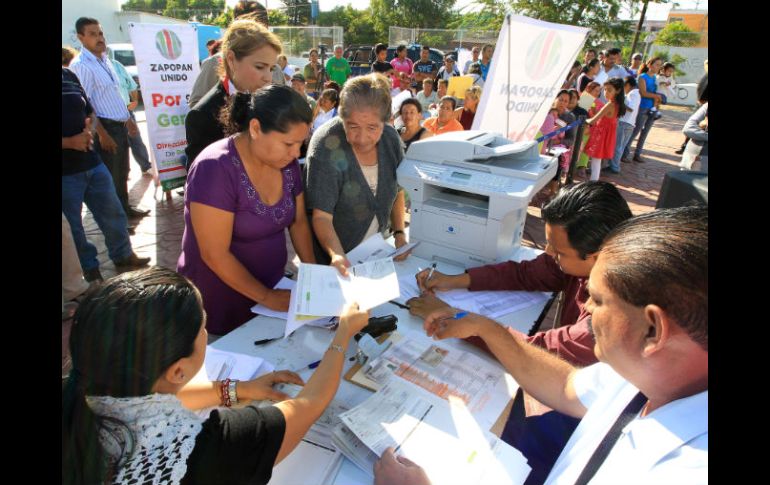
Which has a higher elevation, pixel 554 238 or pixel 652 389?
pixel 554 238

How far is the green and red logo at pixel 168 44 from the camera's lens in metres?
4.30

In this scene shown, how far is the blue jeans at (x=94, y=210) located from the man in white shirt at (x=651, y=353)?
3.18 meters

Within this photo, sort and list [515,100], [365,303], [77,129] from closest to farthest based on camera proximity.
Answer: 1. [365,303]
2. [77,129]
3. [515,100]

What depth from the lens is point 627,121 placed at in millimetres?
7074

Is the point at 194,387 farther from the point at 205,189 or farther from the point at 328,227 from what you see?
the point at 328,227

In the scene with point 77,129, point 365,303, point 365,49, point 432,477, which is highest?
point 365,49

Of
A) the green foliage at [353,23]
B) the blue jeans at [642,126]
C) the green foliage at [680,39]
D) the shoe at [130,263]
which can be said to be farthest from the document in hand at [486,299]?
the green foliage at [353,23]

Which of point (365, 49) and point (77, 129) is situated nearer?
point (77, 129)

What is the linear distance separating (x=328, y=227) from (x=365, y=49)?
1313 centimetres

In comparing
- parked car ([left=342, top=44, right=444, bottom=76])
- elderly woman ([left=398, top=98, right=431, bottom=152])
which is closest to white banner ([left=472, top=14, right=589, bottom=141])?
elderly woman ([left=398, top=98, right=431, bottom=152])

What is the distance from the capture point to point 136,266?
11.9ft

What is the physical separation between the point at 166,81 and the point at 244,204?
3.63m
